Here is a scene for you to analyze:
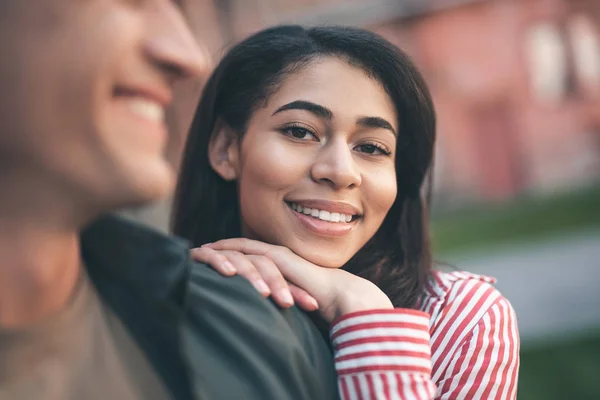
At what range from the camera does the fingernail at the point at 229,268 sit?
1.65 meters

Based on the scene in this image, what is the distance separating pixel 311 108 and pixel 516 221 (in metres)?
12.3

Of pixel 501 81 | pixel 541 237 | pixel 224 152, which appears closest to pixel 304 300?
pixel 224 152

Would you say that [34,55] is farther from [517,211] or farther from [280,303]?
[517,211]

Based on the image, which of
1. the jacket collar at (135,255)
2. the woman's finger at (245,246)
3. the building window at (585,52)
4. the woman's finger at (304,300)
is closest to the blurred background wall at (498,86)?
the building window at (585,52)

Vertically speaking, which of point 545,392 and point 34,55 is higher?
point 34,55

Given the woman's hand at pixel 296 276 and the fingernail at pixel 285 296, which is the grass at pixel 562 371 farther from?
the fingernail at pixel 285 296

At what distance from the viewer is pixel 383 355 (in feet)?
5.22

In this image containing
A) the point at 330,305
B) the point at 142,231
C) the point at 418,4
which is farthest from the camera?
the point at 418,4

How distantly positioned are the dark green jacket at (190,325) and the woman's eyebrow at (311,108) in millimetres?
552

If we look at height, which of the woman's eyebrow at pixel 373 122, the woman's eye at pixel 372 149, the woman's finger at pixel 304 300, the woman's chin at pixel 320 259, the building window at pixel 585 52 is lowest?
the woman's finger at pixel 304 300

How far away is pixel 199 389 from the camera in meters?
1.34

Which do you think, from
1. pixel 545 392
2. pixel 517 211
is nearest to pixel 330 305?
pixel 545 392

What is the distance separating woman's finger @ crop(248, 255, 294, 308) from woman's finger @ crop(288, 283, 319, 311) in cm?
6

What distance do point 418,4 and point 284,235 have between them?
15.6 metres
